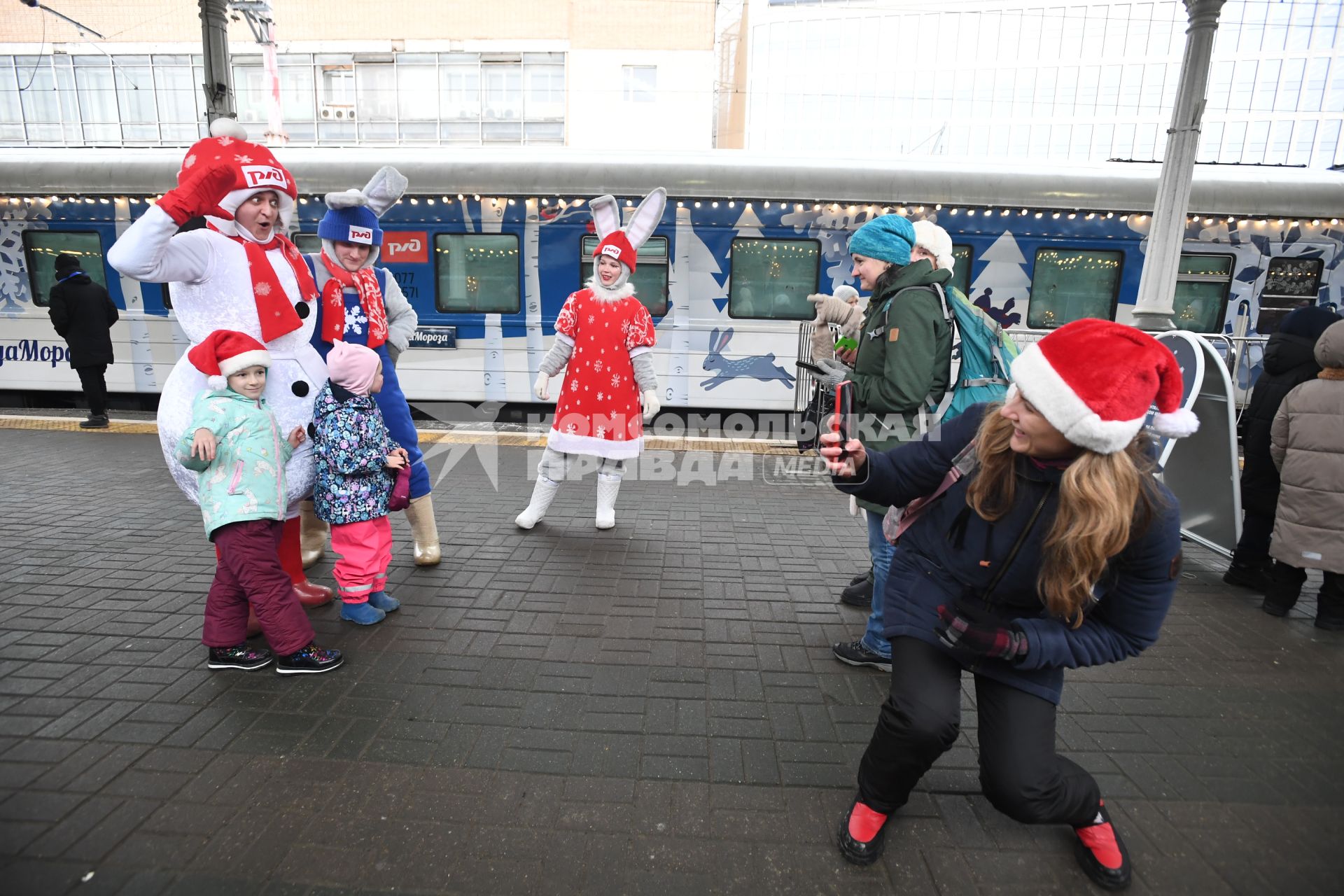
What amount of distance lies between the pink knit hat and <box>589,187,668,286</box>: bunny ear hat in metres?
1.94

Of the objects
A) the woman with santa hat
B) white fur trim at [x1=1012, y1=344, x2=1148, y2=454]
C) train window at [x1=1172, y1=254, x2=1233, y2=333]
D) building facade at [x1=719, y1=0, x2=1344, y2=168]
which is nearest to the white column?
train window at [x1=1172, y1=254, x2=1233, y2=333]

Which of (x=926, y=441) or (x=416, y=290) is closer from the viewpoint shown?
(x=926, y=441)

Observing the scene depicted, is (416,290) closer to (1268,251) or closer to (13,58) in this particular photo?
(1268,251)

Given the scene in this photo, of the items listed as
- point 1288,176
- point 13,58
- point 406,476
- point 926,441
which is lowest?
point 406,476

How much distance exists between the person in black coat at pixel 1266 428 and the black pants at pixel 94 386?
10822 millimetres

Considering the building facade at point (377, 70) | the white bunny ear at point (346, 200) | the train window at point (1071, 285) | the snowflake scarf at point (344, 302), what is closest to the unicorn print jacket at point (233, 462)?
Result: the snowflake scarf at point (344, 302)

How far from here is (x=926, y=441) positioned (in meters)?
2.26

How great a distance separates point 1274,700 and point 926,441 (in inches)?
92.4

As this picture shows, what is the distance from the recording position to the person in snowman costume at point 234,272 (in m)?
2.65

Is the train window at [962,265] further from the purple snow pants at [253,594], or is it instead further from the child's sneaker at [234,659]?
the child's sneaker at [234,659]

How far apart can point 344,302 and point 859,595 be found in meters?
3.24

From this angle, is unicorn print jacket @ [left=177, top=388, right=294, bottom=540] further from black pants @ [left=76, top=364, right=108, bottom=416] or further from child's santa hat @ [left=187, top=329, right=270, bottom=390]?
black pants @ [left=76, top=364, right=108, bottom=416]

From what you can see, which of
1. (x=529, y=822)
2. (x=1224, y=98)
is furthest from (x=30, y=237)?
(x=1224, y=98)

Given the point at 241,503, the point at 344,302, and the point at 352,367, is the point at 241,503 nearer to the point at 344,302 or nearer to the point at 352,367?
the point at 352,367
